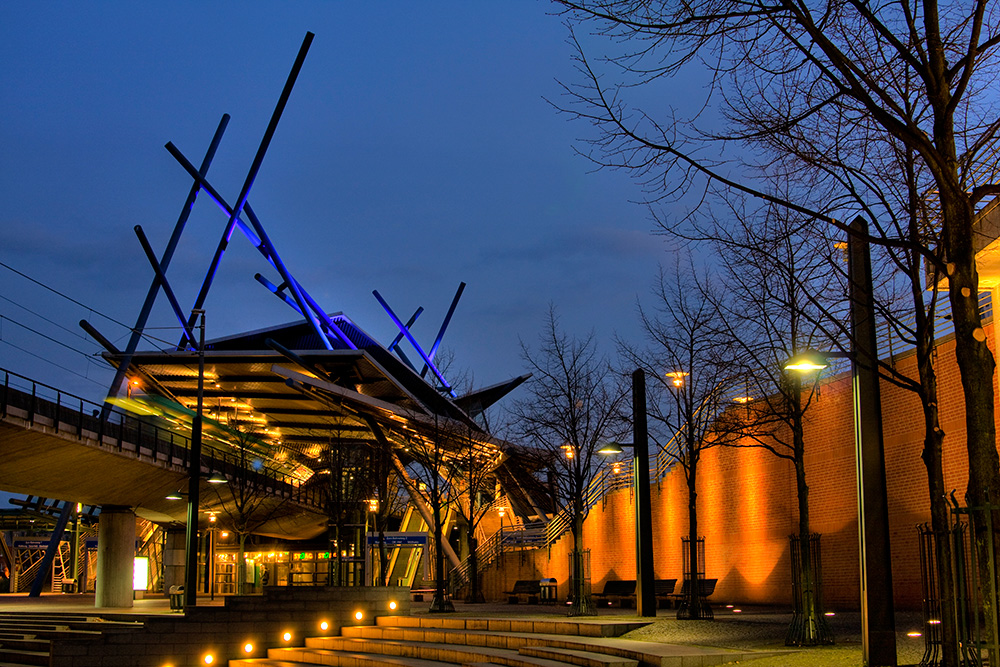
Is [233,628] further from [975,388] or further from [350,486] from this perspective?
[350,486]

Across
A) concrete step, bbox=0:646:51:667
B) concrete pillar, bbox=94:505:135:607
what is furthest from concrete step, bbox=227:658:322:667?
concrete pillar, bbox=94:505:135:607

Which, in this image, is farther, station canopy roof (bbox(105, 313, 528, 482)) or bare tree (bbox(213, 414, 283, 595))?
station canopy roof (bbox(105, 313, 528, 482))

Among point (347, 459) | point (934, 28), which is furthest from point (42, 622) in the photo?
point (347, 459)

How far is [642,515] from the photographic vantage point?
1906 centimetres

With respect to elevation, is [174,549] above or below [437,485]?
below

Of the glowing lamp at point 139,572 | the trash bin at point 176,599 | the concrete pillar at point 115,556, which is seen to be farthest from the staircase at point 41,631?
the glowing lamp at point 139,572

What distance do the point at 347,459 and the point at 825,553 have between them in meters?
35.9

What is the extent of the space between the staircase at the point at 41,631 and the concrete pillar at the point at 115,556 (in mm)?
7958

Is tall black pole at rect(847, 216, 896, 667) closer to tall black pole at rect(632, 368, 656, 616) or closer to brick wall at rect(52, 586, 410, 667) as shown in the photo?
tall black pole at rect(632, 368, 656, 616)

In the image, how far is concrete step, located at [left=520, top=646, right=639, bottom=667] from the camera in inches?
501

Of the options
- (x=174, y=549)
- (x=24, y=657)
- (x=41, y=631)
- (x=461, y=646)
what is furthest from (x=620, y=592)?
(x=174, y=549)

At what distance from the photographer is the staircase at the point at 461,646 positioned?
14.3 metres

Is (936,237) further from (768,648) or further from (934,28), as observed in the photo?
(768,648)

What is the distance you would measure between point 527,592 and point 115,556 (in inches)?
625
